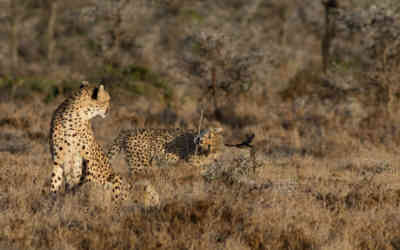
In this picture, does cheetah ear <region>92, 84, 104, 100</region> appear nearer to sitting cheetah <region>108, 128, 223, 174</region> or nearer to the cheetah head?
sitting cheetah <region>108, 128, 223, 174</region>

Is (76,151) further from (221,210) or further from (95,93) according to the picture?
(221,210)

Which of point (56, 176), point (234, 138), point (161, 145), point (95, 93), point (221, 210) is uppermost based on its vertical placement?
point (95, 93)

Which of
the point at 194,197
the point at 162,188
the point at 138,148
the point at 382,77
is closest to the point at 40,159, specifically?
the point at 138,148

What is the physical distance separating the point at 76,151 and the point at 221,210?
1.41 meters

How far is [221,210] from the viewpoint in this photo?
504 cm

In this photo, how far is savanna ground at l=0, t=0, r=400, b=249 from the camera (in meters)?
4.78

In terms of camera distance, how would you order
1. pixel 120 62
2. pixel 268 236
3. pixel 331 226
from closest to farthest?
pixel 268 236 → pixel 331 226 → pixel 120 62

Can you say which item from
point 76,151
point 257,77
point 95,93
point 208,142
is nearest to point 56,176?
point 76,151

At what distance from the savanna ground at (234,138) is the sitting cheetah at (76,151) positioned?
0.16m

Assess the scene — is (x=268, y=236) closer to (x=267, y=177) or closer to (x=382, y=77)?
(x=267, y=177)

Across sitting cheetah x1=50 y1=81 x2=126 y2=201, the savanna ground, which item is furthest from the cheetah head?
sitting cheetah x1=50 y1=81 x2=126 y2=201

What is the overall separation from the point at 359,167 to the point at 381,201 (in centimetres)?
220

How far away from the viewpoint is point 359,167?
8.11m

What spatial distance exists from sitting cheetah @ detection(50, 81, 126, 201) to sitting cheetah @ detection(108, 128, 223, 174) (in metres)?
2.26
